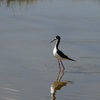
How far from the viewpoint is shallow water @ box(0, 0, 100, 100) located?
30.4ft

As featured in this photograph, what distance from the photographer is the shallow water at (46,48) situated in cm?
927

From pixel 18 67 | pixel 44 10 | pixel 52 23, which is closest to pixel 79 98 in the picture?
pixel 18 67

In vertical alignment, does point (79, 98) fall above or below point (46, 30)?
above

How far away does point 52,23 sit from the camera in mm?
16062

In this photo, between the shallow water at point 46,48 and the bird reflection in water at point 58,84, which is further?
the bird reflection in water at point 58,84

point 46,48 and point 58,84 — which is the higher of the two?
point 58,84

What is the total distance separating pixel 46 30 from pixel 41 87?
5.66m

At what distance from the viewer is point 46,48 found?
1266cm

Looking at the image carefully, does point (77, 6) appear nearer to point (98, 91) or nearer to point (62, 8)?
point (62, 8)

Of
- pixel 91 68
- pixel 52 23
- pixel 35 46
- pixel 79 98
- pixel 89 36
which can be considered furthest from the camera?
pixel 52 23

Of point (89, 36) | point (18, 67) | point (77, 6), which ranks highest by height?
point (18, 67)

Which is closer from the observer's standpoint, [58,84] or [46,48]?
[58,84]

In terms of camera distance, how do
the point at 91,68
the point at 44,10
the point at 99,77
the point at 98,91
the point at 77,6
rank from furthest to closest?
the point at 77,6, the point at 44,10, the point at 91,68, the point at 99,77, the point at 98,91

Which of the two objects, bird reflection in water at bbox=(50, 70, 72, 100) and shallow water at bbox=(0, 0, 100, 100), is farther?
bird reflection in water at bbox=(50, 70, 72, 100)
